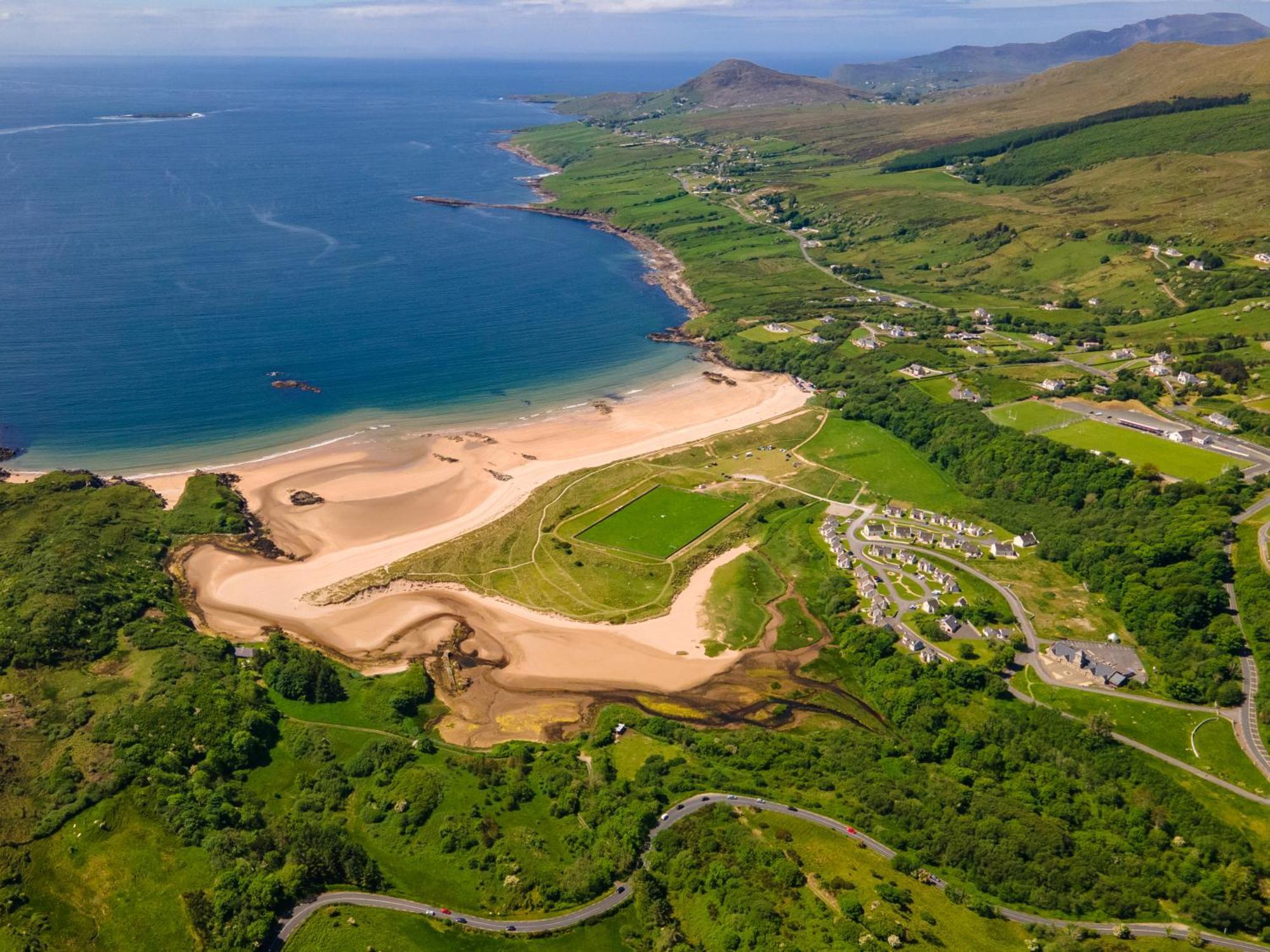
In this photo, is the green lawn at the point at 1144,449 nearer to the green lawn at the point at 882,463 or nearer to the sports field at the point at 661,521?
the green lawn at the point at 882,463

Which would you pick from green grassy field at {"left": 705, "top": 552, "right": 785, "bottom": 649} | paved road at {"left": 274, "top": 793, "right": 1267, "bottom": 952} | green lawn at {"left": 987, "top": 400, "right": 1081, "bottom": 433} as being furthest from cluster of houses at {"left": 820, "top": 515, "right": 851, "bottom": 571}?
paved road at {"left": 274, "top": 793, "right": 1267, "bottom": 952}

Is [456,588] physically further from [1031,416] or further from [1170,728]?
[1031,416]

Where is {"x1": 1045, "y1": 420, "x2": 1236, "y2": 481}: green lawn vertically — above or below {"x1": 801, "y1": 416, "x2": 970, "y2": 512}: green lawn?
above

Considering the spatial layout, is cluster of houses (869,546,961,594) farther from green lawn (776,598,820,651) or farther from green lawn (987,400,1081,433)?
green lawn (987,400,1081,433)

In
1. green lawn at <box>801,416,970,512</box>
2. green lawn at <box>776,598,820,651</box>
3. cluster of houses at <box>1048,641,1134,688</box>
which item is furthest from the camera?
green lawn at <box>801,416,970,512</box>

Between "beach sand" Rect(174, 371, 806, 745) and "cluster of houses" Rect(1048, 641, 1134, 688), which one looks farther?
"beach sand" Rect(174, 371, 806, 745)

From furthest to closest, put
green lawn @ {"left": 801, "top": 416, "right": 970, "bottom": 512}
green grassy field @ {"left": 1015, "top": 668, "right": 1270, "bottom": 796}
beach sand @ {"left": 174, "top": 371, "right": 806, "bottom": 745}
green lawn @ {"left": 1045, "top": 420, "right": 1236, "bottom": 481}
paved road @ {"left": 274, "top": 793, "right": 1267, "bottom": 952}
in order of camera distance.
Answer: green lawn @ {"left": 801, "top": 416, "right": 970, "bottom": 512} < green lawn @ {"left": 1045, "top": 420, "right": 1236, "bottom": 481} < beach sand @ {"left": 174, "top": 371, "right": 806, "bottom": 745} < green grassy field @ {"left": 1015, "top": 668, "right": 1270, "bottom": 796} < paved road @ {"left": 274, "top": 793, "right": 1267, "bottom": 952}

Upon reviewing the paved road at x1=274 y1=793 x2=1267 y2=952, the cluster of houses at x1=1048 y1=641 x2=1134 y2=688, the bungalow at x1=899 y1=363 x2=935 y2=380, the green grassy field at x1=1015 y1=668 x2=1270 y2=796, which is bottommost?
the paved road at x1=274 y1=793 x2=1267 y2=952
